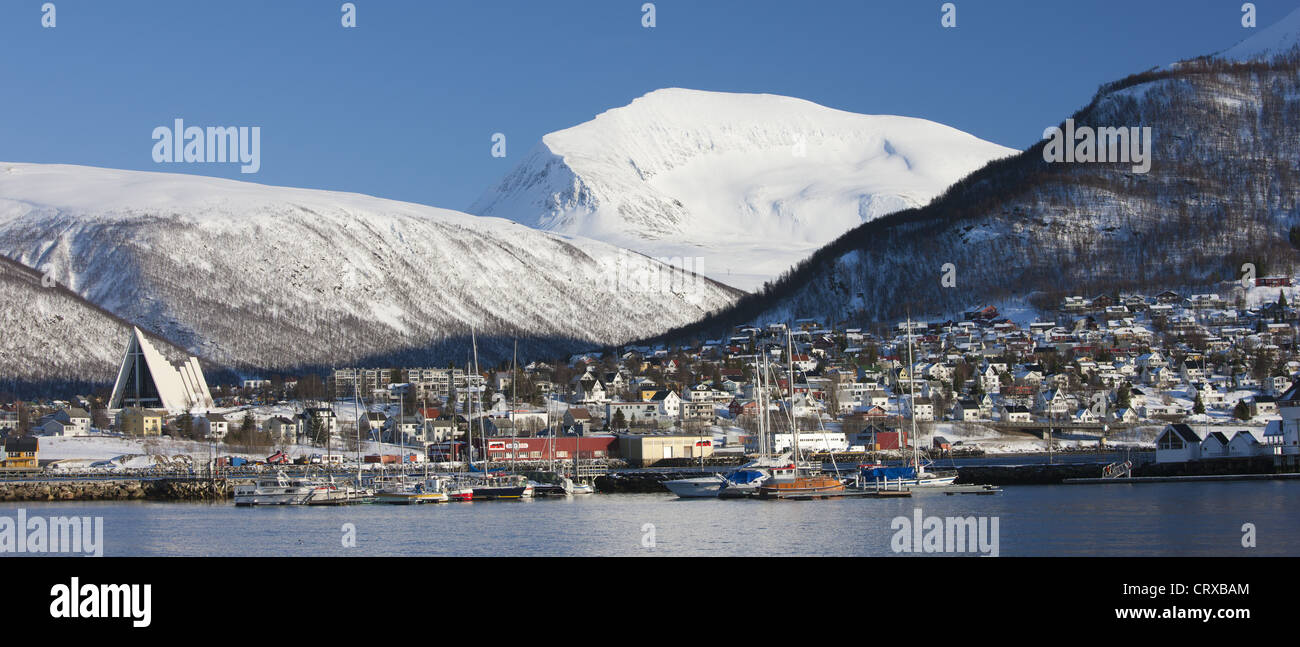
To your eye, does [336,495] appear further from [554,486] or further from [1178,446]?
[1178,446]

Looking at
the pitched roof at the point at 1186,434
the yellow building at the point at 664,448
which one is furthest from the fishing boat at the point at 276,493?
the pitched roof at the point at 1186,434

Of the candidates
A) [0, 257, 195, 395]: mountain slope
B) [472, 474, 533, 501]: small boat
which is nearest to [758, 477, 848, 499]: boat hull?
[472, 474, 533, 501]: small boat

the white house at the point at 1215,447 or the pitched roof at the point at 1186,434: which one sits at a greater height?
the pitched roof at the point at 1186,434

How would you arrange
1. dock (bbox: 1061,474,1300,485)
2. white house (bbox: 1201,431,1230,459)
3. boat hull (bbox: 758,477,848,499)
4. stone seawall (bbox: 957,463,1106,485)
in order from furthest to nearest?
white house (bbox: 1201,431,1230,459) < stone seawall (bbox: 957,463,1106,485) < dock (bbox: 1061,474,1300,485) < boat hull (bbox: 758,477,848,499)

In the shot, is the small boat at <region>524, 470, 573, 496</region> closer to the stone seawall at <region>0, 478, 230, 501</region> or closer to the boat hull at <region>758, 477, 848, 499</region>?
the boat hull at <region>758, 477, 848, 499</region>

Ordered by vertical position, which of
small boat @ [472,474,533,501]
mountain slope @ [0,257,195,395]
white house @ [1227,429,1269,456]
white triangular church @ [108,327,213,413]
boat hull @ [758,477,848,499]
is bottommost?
small boat @ [472,474,533,501]

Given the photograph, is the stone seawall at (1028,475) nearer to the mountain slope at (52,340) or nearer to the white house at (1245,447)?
the white house at (1245,447)
